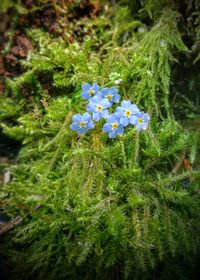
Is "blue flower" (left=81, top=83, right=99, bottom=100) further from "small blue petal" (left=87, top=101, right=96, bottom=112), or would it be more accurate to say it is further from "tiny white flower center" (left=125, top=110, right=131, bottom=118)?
"tiny white flower center" (left=125, top=110, right=131, bottom=118)

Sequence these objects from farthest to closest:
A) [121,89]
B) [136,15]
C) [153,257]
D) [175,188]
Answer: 1. [136,15]
2. [121,89]
3. [175,188]
4. [153,257]

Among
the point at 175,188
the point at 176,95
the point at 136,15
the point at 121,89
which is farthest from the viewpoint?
the point at 136,15

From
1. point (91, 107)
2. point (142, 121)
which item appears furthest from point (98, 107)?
point (142, 121)

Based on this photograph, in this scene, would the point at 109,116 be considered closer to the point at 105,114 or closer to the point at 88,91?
A: the point at 105,114

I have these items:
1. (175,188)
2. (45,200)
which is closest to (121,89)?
(175,188)

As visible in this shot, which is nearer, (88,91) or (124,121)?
(124,121)

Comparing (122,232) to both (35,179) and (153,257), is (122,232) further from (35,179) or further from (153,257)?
(35,179)

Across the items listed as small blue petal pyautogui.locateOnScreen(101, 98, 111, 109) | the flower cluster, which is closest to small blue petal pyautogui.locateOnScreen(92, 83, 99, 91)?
the flower cluster
